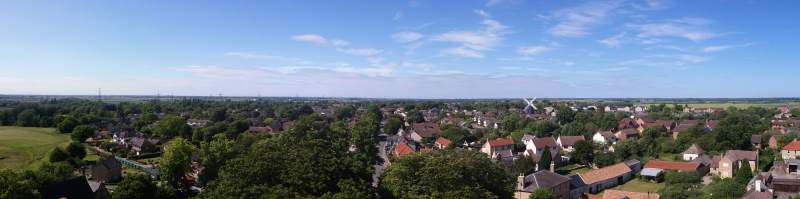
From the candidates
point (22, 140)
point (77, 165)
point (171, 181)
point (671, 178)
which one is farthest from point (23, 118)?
point (671, 178)

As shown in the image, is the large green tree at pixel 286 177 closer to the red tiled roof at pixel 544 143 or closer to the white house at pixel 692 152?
the red tiled roof at pixel 544 143

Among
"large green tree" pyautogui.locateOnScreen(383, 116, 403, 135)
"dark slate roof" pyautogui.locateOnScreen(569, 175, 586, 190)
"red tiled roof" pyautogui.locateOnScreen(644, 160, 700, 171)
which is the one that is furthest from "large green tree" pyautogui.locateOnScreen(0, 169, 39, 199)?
"large green tree" pyautogui.locateOnScreen(383, 116, 403, 135)

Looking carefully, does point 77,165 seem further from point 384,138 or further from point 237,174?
point 384,138

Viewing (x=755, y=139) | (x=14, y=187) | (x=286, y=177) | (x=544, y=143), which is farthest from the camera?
(x=544, y=143)

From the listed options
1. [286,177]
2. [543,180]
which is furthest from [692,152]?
[286,177]

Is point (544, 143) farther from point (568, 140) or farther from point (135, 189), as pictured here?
point (135, 189)
